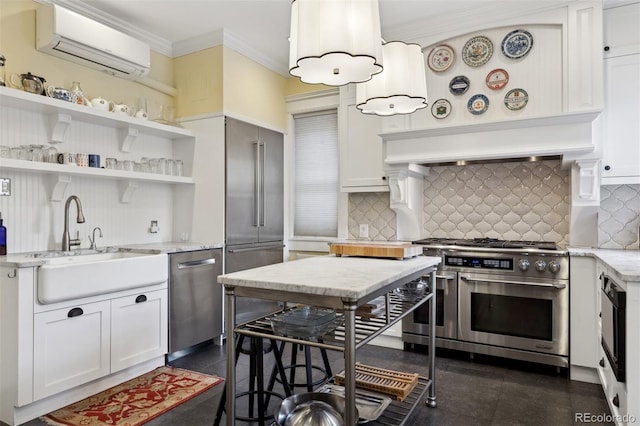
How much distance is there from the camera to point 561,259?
305cm

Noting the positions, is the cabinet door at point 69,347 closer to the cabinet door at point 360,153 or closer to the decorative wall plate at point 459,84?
the cabinet door at point 360,153

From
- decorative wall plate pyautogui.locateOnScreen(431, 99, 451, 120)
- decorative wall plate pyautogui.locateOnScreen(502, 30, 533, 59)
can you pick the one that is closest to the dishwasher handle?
decorative wall plate pyautogui.locateOnScreen(431, 99, 451, 120)

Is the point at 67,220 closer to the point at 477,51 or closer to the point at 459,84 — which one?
the point at 459,84

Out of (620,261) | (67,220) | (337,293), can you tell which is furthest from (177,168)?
(620,261)

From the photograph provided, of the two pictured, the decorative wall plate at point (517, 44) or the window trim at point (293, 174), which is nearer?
the decorative wall plate at point (517, 44)

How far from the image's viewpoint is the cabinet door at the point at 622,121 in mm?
3057

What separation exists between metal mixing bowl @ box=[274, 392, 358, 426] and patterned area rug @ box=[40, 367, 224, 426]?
1.03 metres

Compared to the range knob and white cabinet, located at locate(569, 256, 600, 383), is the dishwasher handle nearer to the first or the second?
the range knob

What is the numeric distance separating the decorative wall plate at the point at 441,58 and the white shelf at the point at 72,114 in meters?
2.45

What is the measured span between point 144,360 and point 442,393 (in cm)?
219

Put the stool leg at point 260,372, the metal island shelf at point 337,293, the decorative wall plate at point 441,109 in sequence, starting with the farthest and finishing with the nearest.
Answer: the decorative wall plate at point 441,109
the stool leg at point 260,372
the metal island shelf at point 337,293

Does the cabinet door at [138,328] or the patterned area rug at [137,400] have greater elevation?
the cabinet door at [138,328]

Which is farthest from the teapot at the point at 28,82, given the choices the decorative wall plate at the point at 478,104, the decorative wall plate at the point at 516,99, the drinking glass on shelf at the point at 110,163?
the decorative wall plate at the point at 516,99

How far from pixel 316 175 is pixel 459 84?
6.29ft
